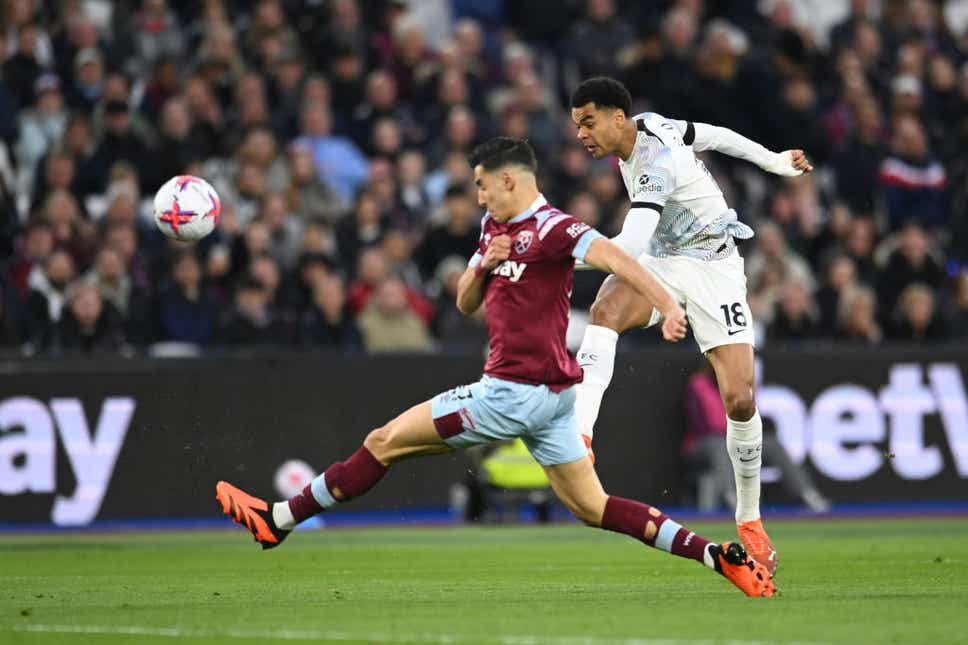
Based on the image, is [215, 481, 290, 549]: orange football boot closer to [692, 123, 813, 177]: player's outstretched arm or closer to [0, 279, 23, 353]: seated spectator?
[692, 123, 813, 177]: player's outstretched arm

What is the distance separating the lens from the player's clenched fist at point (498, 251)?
930 cm

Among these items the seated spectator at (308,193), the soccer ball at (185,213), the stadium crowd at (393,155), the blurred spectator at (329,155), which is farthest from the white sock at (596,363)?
the blurred spectator at (329,155)

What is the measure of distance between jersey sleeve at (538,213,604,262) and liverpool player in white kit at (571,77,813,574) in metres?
1.57

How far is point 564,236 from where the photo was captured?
9.28m

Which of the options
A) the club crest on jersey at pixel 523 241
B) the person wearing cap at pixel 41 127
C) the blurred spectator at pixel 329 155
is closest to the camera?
the club crest on jersey at pixel 523 241

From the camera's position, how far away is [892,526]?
654 inches

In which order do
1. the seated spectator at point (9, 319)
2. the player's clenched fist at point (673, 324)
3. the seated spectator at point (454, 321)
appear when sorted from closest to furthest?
1. the player's clenched fist at point (673, 324)
2. the seated spectator at point (9, 319)
3. the seated spectator at point (454, 321)

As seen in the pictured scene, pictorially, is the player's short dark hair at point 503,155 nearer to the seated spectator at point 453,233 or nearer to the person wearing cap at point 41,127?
the seated spectator at point 453,233

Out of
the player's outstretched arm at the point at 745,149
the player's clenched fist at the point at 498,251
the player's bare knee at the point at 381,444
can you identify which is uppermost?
the player's outstretched arm at the point at 745,149

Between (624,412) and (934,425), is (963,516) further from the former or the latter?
(624,412)

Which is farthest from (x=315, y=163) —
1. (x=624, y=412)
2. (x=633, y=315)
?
(x=633, y=315)

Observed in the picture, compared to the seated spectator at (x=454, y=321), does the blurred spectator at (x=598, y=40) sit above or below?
above

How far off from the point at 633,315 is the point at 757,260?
9159 millimetres

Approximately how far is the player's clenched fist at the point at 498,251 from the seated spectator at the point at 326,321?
29.0 feet
